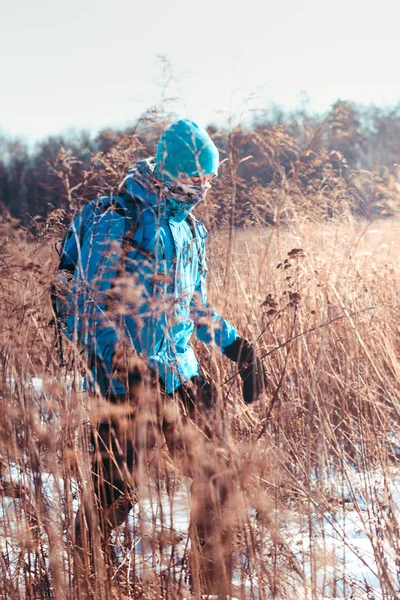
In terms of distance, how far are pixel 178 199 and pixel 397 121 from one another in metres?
47.4

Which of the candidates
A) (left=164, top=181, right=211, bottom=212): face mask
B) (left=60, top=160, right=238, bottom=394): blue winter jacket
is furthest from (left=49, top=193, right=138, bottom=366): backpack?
(left=164, top=181, right=211, bottom=212): face mask

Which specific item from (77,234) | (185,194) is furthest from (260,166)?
(77,234)

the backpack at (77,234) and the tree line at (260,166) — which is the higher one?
the tree line at (260,166)

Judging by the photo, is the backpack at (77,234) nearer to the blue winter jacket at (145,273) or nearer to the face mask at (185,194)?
the blue winter jacket at (145,273)

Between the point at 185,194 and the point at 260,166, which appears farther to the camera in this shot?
the point at 260,166

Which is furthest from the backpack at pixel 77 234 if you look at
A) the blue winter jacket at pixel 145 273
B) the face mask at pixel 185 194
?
the face mask at pixel 185 194

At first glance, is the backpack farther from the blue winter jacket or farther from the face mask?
the face mask

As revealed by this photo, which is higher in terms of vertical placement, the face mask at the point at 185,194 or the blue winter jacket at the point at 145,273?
the face mask at the point at 185,194

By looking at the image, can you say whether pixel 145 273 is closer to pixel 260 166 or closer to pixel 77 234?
pixel 77 234

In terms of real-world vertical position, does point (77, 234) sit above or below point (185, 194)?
below

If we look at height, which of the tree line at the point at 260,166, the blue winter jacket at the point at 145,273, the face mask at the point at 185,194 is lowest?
the blue winter jacket at the point at 145,273

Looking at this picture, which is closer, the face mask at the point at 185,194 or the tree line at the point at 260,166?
the tree line at the point at 260,166

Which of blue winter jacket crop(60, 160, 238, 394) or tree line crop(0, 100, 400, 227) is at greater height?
tree line crop(0, 100, 400, 227)

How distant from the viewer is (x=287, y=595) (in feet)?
5.00
